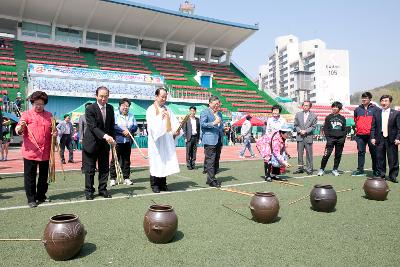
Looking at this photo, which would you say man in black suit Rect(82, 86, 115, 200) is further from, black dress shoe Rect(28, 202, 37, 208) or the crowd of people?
black dress shoe Rect(28, 202, 37, 208)

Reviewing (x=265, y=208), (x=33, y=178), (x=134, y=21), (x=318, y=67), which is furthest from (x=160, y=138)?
(x=318, y=67)

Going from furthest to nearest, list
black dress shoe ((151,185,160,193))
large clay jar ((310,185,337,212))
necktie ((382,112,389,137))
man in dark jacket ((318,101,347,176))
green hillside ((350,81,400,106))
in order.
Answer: green hillside ((350,81,400,106))
man in dark jacket ((318,101,347,176))
necktie ((382,112,389,137))
black dress shoe ((151,185,160,193))
large clay jar ((310,185,337,212))

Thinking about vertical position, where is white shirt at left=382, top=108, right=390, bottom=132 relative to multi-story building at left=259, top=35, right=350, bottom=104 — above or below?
below

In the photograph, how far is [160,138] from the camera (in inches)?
250

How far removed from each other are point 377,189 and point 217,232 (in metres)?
3.08

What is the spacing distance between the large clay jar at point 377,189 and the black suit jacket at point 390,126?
2595 mm

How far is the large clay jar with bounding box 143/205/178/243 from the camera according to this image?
3408 mm

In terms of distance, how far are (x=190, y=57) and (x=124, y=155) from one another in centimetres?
3539

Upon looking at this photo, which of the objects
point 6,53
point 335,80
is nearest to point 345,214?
point 6,53

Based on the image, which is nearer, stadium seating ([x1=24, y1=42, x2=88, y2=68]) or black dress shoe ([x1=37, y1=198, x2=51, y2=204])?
black dress shoe ([x1=37, y1=198, x2=51, y2=204])

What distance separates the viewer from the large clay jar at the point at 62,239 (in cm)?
299

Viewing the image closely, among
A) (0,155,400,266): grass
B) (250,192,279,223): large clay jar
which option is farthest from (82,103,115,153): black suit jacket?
(250,192,279,223): large clay jar

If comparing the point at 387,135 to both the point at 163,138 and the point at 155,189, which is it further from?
the point at 155,189

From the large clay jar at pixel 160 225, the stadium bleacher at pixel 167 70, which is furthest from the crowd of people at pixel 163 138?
the stadium bleacher at pixel 167 70
